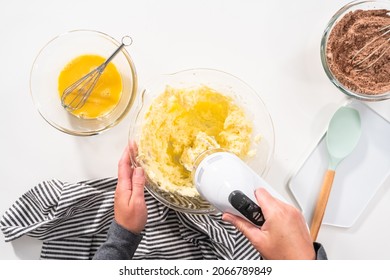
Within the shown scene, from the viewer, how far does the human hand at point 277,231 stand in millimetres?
700

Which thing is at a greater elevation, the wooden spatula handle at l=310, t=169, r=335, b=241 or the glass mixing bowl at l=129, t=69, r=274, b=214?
the glass mixing bowl at l=129, t=69, r=274, b=214

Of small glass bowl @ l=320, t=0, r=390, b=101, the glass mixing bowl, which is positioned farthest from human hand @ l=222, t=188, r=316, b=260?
small glass bowl @ l=320, t=0, r=390, b=101

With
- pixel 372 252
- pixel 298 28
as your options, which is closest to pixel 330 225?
pixel 372 252

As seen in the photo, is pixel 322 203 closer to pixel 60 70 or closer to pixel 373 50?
pixel 373 50

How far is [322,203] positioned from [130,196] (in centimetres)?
41

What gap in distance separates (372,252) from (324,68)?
44 centimetres

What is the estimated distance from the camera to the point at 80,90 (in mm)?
927

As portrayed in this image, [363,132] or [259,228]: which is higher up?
[363,132]

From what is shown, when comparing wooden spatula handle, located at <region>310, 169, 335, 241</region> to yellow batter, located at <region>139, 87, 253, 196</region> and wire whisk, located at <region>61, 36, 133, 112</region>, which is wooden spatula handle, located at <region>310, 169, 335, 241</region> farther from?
wire whisk, located at <region>61, 36, 133, 112</region>

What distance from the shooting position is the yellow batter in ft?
2.90

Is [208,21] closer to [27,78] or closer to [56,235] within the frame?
[27,78]

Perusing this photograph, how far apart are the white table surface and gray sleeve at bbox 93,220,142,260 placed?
5.5 inches

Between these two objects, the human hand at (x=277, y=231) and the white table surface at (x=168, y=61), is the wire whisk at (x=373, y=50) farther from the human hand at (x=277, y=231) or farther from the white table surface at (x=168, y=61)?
the human hand at (x=277, y=231)

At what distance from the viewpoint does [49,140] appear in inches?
38.1
